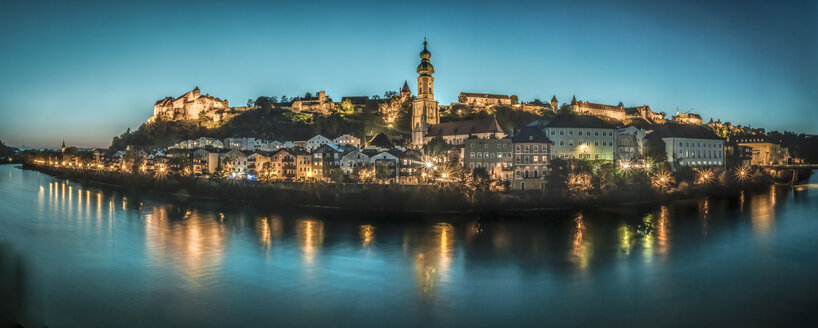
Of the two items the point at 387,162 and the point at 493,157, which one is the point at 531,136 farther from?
the point at 387,162

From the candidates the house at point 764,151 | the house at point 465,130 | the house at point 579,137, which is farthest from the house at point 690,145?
the house at point 764,151

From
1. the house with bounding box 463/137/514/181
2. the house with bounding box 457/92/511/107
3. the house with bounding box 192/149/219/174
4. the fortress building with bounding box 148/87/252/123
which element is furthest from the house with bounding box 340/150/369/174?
the fortress building with bounding box 148/87/252/123

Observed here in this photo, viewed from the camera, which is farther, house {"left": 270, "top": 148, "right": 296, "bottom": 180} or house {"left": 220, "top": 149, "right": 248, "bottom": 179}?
house {"left": 220, "top": 149, "right": 248, "bottom": 179}

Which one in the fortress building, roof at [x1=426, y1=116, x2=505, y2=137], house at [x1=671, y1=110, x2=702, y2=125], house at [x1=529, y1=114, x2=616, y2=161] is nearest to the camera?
house at [x1=529, y1=114, x2=616, y2=161]

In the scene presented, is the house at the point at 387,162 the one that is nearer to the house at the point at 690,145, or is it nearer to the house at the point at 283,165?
the house at the point at 283,165

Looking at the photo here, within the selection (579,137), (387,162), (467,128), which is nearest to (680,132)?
(579,137)

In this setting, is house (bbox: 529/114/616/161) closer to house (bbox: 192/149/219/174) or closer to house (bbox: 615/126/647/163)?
house (bbox: 615/126/647/163)

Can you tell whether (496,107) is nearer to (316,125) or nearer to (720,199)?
(316,125)
